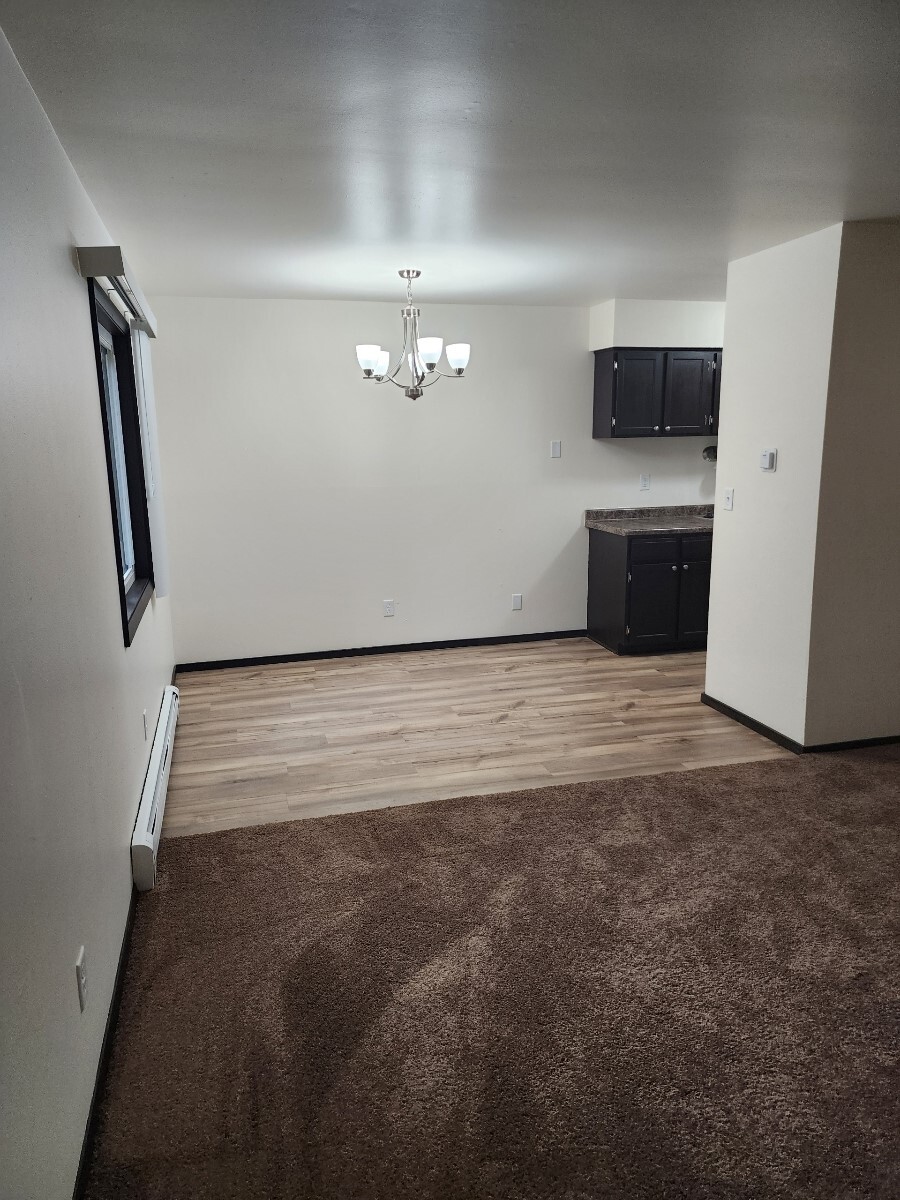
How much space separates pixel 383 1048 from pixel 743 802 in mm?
2033

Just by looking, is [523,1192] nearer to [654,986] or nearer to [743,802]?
[654,986]

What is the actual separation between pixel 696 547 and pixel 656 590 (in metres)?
0.43

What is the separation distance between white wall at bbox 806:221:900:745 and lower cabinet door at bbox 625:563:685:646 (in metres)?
1.89

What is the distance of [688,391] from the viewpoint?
235 inches

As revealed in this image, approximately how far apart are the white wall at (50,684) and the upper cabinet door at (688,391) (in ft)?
14.1

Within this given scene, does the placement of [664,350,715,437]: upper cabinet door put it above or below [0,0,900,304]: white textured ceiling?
below

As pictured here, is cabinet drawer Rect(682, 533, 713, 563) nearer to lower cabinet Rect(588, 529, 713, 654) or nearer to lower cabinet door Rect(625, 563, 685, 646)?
lower cabinet Rect(588, 529, 713, 654)

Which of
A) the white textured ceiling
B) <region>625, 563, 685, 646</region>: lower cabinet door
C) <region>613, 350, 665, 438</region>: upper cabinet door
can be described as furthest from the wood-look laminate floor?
the white textured ceiling

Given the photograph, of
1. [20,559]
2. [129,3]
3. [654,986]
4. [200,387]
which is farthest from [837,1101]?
[200,387]

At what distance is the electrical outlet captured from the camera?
182 centimetres

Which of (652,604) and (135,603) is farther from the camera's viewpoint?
(652,604)

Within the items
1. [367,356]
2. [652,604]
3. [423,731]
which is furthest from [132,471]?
[652,604]

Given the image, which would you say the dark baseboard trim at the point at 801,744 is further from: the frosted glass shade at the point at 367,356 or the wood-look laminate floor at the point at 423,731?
the frosted glass shade at the point at 367,356

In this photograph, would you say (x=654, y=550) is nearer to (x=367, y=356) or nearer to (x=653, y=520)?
(x=653, y=520)
